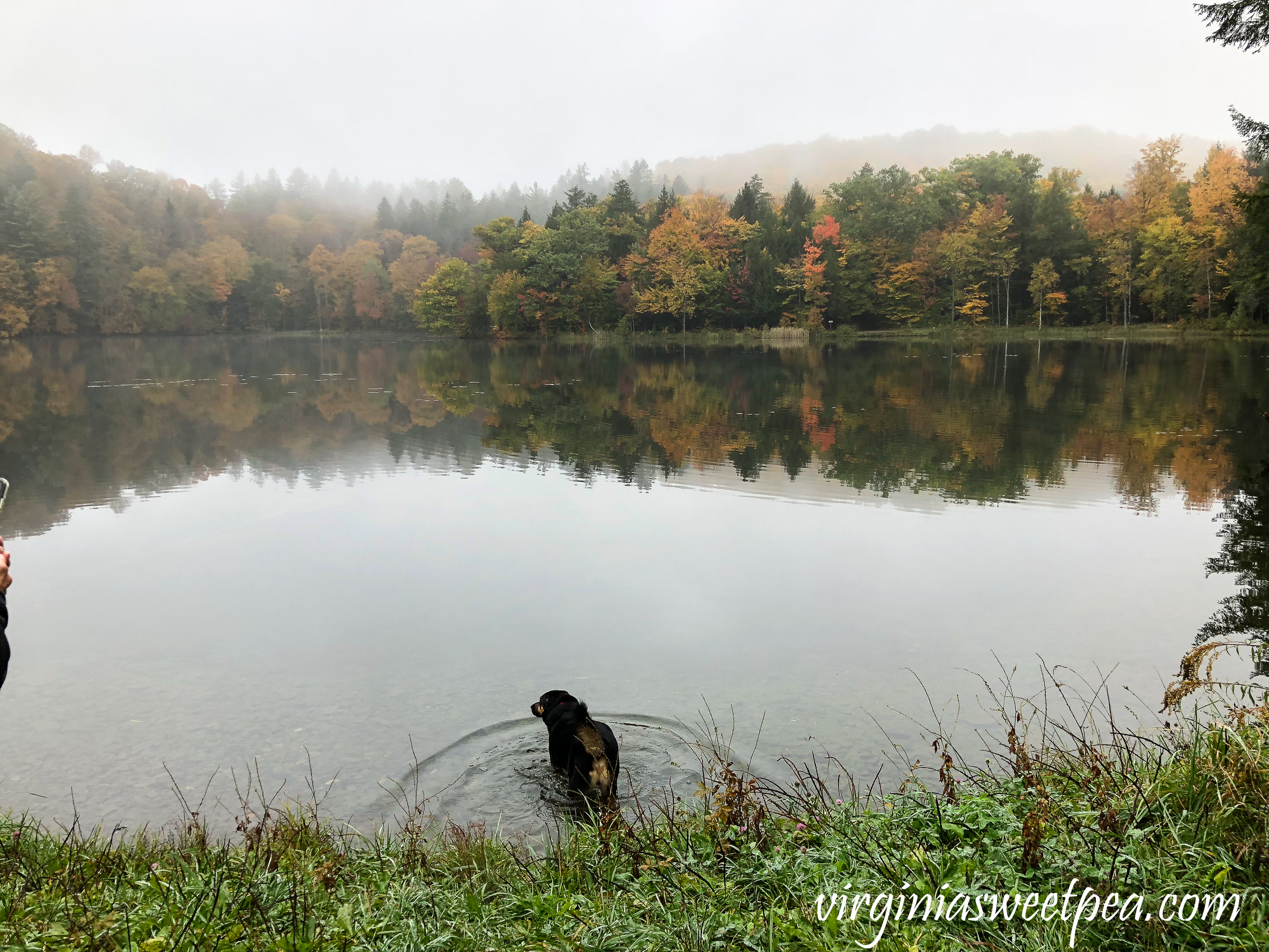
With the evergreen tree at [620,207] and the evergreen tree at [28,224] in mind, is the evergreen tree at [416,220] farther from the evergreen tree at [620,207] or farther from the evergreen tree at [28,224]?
the evergreen tree at [620,207]

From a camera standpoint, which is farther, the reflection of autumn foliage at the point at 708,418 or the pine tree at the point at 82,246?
the pine tree at the point at 82,246

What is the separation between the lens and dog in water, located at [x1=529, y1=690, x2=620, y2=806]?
520 cm

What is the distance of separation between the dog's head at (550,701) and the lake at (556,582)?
0.42 m

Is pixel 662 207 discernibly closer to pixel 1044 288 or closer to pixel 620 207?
pixel 620 207

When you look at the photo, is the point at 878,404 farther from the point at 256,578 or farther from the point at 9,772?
the point at 9,772

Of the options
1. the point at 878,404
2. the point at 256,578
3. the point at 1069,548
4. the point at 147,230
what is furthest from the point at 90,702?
the point at 147,230

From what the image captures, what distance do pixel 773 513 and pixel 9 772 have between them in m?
9.99

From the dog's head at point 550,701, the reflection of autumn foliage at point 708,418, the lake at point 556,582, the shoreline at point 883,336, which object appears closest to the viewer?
the dog's head at point 550,701

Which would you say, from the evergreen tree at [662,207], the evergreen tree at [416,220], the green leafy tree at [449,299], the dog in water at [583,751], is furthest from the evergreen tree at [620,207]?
the dog in water at [583,751]

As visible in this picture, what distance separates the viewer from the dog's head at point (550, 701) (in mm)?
5648

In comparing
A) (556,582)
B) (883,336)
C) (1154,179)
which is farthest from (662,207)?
(556,582)

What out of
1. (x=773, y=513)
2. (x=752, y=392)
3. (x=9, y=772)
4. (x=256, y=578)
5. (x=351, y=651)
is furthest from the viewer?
(x=752, y=392)

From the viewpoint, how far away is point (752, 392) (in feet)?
98.2

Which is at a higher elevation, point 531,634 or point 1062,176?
point 1062,176
